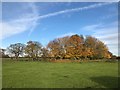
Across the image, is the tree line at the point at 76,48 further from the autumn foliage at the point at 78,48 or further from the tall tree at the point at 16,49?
the tall tree at the point at 16,49

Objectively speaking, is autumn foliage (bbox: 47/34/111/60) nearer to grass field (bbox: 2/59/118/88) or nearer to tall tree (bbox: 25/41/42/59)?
tall tree (bbox: 25/41/42/59)

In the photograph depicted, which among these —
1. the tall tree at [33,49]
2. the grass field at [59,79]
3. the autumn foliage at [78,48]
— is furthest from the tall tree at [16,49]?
the grass field at [59,79]

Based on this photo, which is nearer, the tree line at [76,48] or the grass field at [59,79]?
the grass field at [59,79]

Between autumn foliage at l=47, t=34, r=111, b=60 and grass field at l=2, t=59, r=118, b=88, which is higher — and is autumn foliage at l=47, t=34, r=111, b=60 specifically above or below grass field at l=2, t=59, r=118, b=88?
above

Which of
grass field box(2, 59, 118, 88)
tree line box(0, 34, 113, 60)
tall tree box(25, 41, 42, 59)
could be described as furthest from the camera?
tall tree box(25, 41, 42, 59)

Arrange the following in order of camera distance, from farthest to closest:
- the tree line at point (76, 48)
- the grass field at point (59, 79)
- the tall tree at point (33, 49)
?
1. the tall tree at point (33, 49)
2. the tree line at point (76, 48)
3. the grass field at point (59, 79)

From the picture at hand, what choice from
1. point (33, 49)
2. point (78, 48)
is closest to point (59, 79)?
point (78, 48)

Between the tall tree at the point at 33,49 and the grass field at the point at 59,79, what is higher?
the tall tree at the point at 33,49

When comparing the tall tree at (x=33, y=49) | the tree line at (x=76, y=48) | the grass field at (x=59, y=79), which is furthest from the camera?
the tall tree at (x=33, y=49)

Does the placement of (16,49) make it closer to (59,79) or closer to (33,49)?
(33,49)

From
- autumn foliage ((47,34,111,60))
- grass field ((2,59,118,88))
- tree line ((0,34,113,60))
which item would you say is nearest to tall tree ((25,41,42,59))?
tree line ((0,34,113,60))

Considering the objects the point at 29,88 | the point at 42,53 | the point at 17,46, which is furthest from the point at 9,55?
the point at 29,88

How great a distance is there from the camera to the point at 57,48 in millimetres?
85812

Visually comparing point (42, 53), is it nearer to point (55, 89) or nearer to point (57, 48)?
point (57, 48)
